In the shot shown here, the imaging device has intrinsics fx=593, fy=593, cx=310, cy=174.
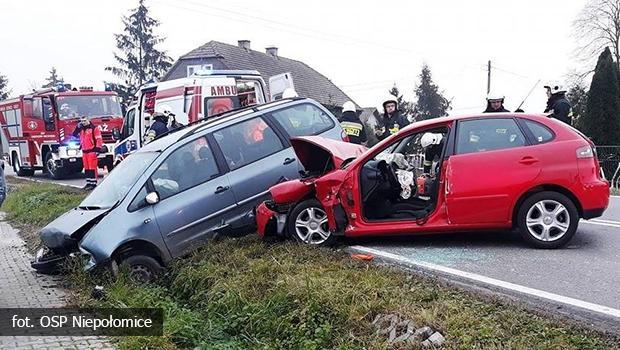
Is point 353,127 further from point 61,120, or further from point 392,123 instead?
point 61,120

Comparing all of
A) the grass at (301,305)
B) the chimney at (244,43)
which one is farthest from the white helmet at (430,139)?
the chimney at (244,43)

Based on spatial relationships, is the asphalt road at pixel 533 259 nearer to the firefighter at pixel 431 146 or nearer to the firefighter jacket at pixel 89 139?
the firefighter at pixel 431 146

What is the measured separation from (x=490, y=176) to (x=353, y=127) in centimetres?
380

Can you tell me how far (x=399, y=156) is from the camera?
281 inches

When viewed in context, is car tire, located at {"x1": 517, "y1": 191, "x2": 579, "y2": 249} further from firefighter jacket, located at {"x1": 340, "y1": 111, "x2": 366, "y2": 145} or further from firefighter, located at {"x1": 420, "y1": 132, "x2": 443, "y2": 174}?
firefighter jacket, located at {"x1": 340, "y1": 111, "x2": 366, "y2": 145}

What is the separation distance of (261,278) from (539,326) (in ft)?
8.70

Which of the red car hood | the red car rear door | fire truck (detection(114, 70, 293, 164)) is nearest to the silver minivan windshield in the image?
the red car hood

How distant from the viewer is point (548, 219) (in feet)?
20.1

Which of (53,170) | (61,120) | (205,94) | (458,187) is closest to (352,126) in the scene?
(458,187)

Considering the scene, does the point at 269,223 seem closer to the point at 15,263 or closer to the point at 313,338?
the point at 313,338

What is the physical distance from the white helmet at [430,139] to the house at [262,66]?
26741 millimetres

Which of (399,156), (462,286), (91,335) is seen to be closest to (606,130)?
(399,156)

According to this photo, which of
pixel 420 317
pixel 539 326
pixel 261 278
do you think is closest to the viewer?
pixel 539 326

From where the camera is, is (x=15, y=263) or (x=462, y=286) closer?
(x=462, y=286)
